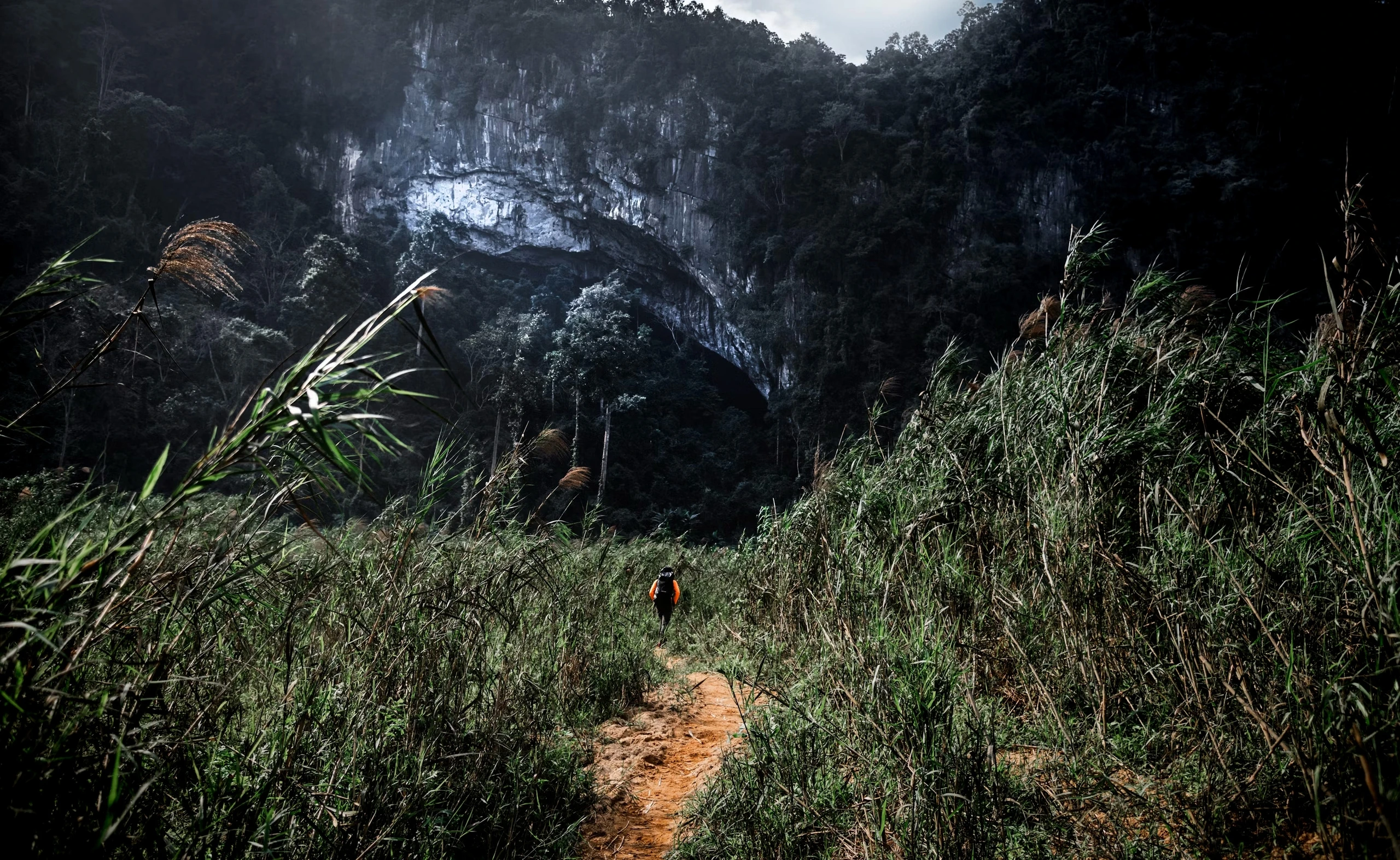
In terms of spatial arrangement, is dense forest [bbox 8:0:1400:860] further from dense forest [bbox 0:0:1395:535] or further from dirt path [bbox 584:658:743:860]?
dense forest [bbox 0:0:1395:535]

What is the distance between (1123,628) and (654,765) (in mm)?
1920

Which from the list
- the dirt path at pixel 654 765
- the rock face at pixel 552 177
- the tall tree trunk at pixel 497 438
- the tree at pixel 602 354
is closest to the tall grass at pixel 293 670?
the dirt path at pixel 654 765

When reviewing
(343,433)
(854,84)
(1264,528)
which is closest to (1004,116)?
(854,84)

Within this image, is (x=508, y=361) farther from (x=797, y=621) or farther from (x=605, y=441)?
(x=797, y=621)

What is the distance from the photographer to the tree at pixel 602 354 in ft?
74.6

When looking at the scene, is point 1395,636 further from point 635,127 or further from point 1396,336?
point 635,127

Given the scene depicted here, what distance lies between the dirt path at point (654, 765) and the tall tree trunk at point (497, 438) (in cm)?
1910

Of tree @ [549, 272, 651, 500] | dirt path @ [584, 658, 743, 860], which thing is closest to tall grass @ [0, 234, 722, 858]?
dirt path @ [584, 658, 743, 860]

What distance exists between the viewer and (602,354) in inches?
897

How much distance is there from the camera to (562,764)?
231 cm

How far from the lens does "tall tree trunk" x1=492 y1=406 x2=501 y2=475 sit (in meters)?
21.8

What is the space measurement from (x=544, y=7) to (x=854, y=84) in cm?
1723

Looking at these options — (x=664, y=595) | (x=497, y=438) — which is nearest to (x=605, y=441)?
(x=497, y=438)

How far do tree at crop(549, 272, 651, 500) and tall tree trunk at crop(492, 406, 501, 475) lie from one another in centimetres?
249
